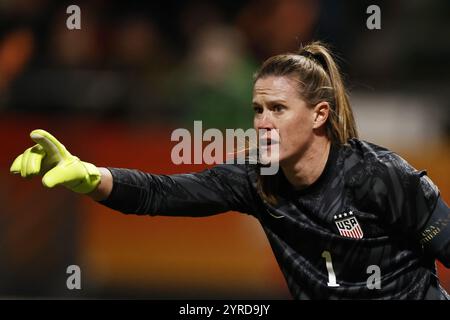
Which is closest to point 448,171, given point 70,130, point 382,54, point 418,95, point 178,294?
point 418,95

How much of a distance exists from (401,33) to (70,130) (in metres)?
3.26

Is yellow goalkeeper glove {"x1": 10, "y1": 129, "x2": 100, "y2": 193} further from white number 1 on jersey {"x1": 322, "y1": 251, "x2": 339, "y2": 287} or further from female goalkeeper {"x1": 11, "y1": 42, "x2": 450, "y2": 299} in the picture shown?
white number 1 on jersey {"x1": 322, "y1": 251, "x2": 339, "y2": 287}

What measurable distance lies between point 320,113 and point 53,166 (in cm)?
121

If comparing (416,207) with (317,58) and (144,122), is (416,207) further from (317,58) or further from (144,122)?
(144,122)

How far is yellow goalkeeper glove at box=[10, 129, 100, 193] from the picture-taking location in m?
3.90

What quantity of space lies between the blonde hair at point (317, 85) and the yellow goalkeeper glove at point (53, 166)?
82 cm

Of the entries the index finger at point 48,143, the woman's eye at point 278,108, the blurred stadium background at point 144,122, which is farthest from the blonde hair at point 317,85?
the blurred stadium background at point 144,122

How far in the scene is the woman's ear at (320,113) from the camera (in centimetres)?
438

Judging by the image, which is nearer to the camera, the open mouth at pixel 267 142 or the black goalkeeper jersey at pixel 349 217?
the black goalkeeper jersey at pixel 349 217

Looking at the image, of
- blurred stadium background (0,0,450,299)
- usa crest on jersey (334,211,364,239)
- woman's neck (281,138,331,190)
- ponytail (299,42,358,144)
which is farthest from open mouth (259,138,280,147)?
blurred stadium background (0,0,450,299)

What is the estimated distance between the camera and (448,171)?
24.7ft

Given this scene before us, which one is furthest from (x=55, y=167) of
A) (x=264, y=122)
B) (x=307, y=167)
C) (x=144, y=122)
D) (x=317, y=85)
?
(x=144, y=122)

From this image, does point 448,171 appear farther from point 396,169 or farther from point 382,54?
point 396,169

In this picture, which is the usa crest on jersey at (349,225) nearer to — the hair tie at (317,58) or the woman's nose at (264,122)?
the woman's nose at (264,122)
